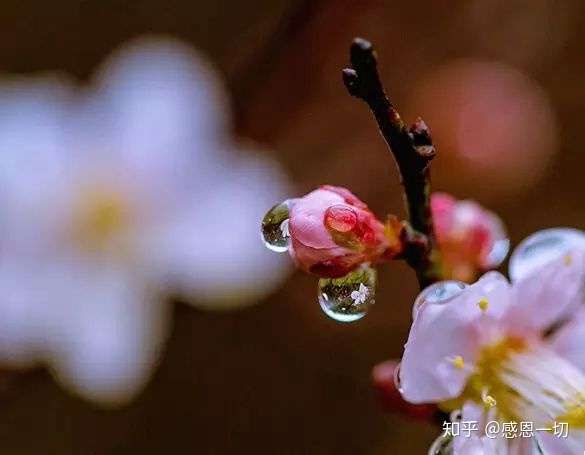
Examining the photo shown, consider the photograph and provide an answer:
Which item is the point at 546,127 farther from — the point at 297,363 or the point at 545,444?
the point at 545,444

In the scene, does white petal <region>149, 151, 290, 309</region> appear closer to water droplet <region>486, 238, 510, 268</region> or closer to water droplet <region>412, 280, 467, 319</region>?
water droplet <region>486, 238, 510, 268</region>

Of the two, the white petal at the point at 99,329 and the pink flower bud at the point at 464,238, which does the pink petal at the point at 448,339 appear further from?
the white petal at the point at 99,329

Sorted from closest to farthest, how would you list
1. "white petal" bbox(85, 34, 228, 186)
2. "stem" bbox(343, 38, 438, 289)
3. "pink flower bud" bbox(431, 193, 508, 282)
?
"stem" bbox(343, 38, 438, 289) < "pink flower bud" bbox(431, 193, 508, 282) < "white petal" bbox(85, 34, 228, 186)

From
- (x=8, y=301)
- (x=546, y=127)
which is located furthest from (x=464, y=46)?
(x=8, y=301)

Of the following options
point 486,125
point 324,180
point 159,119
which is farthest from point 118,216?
Result: point 486,125

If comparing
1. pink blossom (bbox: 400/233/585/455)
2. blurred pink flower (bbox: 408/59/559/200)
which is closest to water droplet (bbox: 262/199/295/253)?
pink blossom (bbox: 400/233/585/455)

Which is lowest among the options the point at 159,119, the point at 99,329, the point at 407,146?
the point at 99,329

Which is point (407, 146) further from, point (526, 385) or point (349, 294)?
point (526, 385)
